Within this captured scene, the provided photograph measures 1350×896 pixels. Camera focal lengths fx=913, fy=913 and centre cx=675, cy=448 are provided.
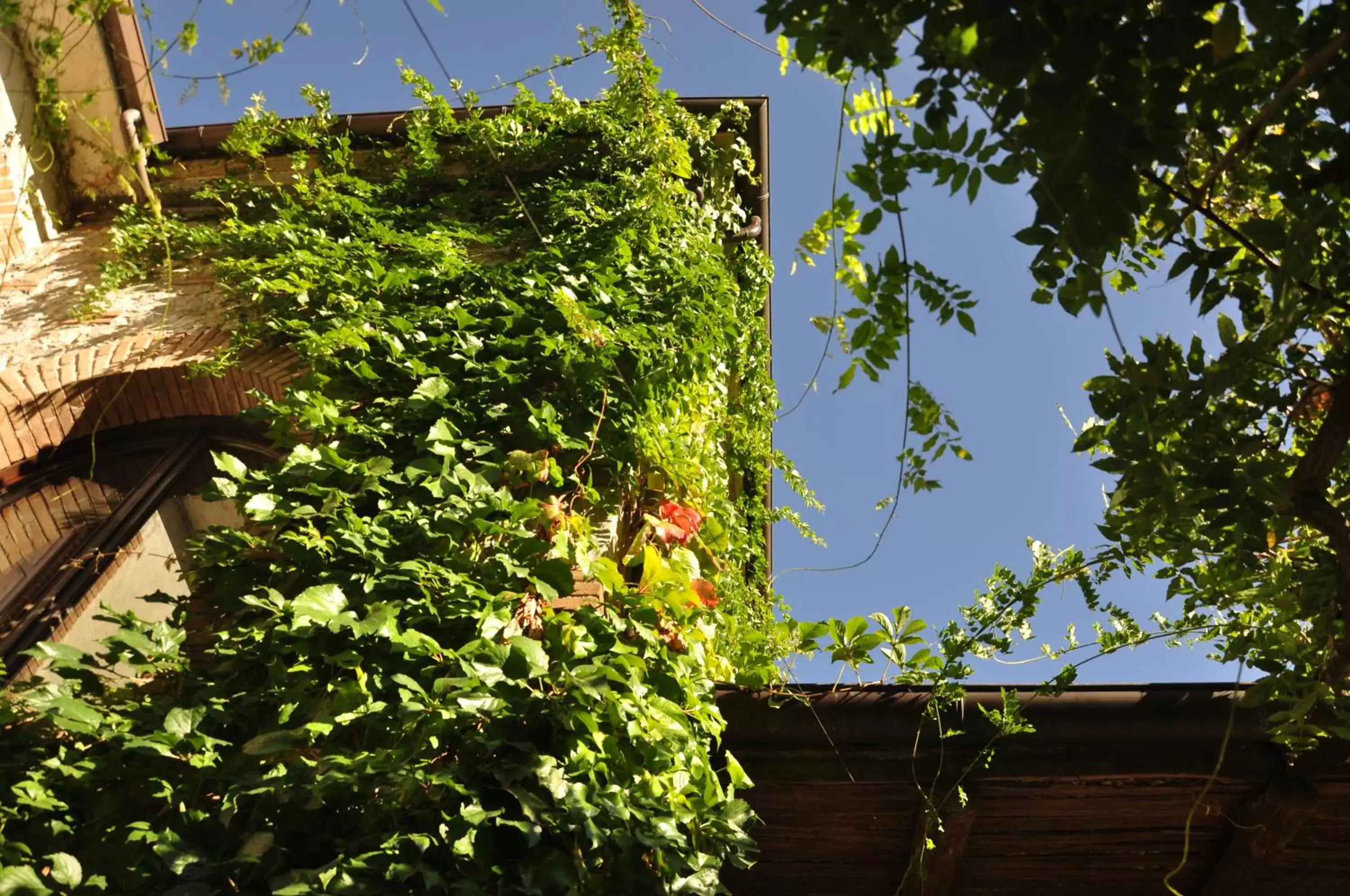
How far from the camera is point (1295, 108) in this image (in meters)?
1.81

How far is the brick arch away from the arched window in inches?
3.3

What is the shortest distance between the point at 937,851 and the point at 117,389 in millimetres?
3811

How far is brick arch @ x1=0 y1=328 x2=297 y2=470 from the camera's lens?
3.77 m

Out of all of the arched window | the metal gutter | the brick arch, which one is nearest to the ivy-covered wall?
the metal gutter

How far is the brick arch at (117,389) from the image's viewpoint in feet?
12.4

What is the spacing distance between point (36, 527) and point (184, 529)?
21.9 inches

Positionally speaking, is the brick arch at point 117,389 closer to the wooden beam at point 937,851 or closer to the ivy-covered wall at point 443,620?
the ivy-covered wall at point 443,620

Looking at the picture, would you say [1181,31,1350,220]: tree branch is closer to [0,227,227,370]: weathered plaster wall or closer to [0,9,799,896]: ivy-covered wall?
[0,9,799,896]: ivy-covered wall

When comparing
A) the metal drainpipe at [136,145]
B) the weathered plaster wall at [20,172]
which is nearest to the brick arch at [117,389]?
the weathered plaster wall at [20,172]

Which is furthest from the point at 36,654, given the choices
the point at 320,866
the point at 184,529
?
the point at 184,529

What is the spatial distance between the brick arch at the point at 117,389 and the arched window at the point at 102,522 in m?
0.08

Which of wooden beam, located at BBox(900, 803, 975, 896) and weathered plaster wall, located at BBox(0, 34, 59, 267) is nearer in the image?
wooden beam, located at BBox(900, 803, 975, 896)

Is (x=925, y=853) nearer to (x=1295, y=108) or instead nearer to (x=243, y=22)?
(x=1295, y=108)

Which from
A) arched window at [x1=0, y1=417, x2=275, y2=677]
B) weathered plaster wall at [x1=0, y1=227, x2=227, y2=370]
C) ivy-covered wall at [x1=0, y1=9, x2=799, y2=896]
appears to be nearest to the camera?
ivy-covered wall at [x1=0, y1=9, x2=799, y2=896]
